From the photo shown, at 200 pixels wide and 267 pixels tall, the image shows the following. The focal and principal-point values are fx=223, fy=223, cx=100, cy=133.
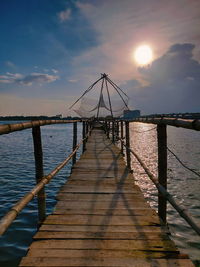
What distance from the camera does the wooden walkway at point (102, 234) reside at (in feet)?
8.09

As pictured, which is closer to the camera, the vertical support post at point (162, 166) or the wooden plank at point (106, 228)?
the wooden plank at point (106, 228)

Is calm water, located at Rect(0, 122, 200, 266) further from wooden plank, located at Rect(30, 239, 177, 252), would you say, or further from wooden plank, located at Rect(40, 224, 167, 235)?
wooden plank, located at Rect(40, 224, 167, 235)

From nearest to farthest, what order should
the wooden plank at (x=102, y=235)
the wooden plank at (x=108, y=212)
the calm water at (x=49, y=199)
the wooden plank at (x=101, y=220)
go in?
Answer: 1. the wooden plank at (x=102, y=235)
2. the wooden plank at (x=101, y=220)
3. the wooden plank at (x=108, y=212)
4. the calm water at (x=49, y=199)

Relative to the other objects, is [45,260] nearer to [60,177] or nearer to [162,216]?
[162,216]

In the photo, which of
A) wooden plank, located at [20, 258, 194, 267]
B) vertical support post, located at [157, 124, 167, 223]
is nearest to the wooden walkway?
wooden plank, located at [20, 258, 194, 267]

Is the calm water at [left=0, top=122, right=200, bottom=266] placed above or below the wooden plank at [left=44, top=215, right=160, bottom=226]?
below

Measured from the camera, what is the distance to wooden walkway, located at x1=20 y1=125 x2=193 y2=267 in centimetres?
247

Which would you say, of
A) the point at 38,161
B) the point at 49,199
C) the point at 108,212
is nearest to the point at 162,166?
the point at 108,212

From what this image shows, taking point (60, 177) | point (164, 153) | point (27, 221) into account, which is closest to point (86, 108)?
point (60, 177)

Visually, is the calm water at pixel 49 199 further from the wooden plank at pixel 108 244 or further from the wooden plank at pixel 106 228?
the wooden plank at pixel 106 228

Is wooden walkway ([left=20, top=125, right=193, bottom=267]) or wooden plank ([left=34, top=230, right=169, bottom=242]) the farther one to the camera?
wooden plank ([left=34, top=230, right=169, bottom=242])

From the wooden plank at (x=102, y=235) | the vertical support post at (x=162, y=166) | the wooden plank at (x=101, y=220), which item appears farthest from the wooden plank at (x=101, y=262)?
the vertical support post at (x=162, y=166)

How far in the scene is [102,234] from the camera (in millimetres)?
3027

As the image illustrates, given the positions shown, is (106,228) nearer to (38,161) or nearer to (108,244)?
(108,244)
